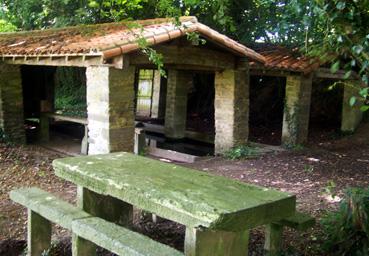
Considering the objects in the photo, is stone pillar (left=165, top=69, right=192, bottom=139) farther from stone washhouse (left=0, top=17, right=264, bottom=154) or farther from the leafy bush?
the leafy bush

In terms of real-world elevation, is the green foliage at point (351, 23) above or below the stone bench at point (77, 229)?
above

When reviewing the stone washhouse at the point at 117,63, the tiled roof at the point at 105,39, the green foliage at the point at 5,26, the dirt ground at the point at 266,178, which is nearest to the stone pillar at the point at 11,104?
the stone washhouse at the point at 117,63

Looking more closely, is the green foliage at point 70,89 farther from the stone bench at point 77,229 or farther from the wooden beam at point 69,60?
the stone bench at point 77,229

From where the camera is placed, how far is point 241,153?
930cm

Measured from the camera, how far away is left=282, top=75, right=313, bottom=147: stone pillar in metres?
10.4

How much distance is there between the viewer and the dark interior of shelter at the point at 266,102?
14.3 m

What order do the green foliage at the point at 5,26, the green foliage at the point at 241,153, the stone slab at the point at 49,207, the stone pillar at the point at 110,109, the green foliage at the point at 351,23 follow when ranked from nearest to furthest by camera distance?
the green foliage at the point at 351,23, the stone slab at the point at 49,207, the stone pillar at the point at 110,109, the green foliage at the point at 241,153, the green foliage at the point at 5,26

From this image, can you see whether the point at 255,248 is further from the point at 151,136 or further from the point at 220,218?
the point at 151,136

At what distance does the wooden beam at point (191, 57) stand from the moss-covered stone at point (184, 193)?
386 centimetres

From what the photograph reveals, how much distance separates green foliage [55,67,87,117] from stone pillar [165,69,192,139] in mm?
5667

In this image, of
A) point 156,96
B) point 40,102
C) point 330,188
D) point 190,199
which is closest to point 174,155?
point 330,188

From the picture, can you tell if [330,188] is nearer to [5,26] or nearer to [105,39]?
[105,39]

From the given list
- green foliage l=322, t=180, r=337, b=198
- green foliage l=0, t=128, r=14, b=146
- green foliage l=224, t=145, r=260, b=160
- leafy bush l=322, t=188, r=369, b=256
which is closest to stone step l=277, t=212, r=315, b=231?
leafy bush l=322, t=188, r=369, b=256

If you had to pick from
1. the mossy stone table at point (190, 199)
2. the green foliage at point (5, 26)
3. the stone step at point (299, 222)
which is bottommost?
the stone step at point (299, 222)
